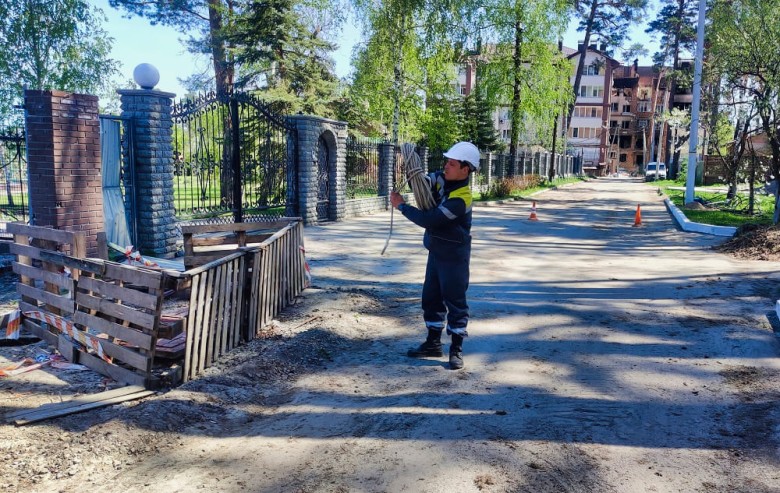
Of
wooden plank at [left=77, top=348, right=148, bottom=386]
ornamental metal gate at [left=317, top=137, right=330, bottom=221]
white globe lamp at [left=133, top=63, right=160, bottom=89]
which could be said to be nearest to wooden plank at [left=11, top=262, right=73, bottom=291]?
wooden plank at [left=77, top=348, right=148, bottom=386]

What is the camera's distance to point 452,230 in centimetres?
505

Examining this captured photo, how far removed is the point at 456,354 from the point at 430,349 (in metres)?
0.33

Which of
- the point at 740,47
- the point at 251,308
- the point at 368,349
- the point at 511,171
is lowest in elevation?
the point at 368,349

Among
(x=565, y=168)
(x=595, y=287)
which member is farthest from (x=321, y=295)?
(x=565, y=168)

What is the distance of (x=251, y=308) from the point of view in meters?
5.68

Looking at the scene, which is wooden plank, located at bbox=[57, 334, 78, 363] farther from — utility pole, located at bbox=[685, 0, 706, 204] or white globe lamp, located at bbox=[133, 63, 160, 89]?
utility pole, located at bbox=[685, 0, 706, 204]

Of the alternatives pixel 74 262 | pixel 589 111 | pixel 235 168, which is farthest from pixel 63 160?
pixel 589 111

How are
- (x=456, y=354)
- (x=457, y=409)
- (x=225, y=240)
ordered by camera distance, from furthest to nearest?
(x=225, y=240), (x=456, y=354), (x=457, y=409)

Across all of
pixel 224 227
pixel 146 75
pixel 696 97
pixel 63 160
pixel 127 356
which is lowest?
pixel 127 356

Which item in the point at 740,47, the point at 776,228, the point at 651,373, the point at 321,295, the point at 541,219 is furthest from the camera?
the point at 541,219

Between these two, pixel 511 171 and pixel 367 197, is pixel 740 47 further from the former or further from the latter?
pixel 511 171

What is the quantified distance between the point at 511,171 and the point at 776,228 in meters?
22.9

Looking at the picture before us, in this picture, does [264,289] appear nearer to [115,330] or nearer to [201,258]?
[201,258]

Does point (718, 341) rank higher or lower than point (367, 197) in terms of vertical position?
lower
